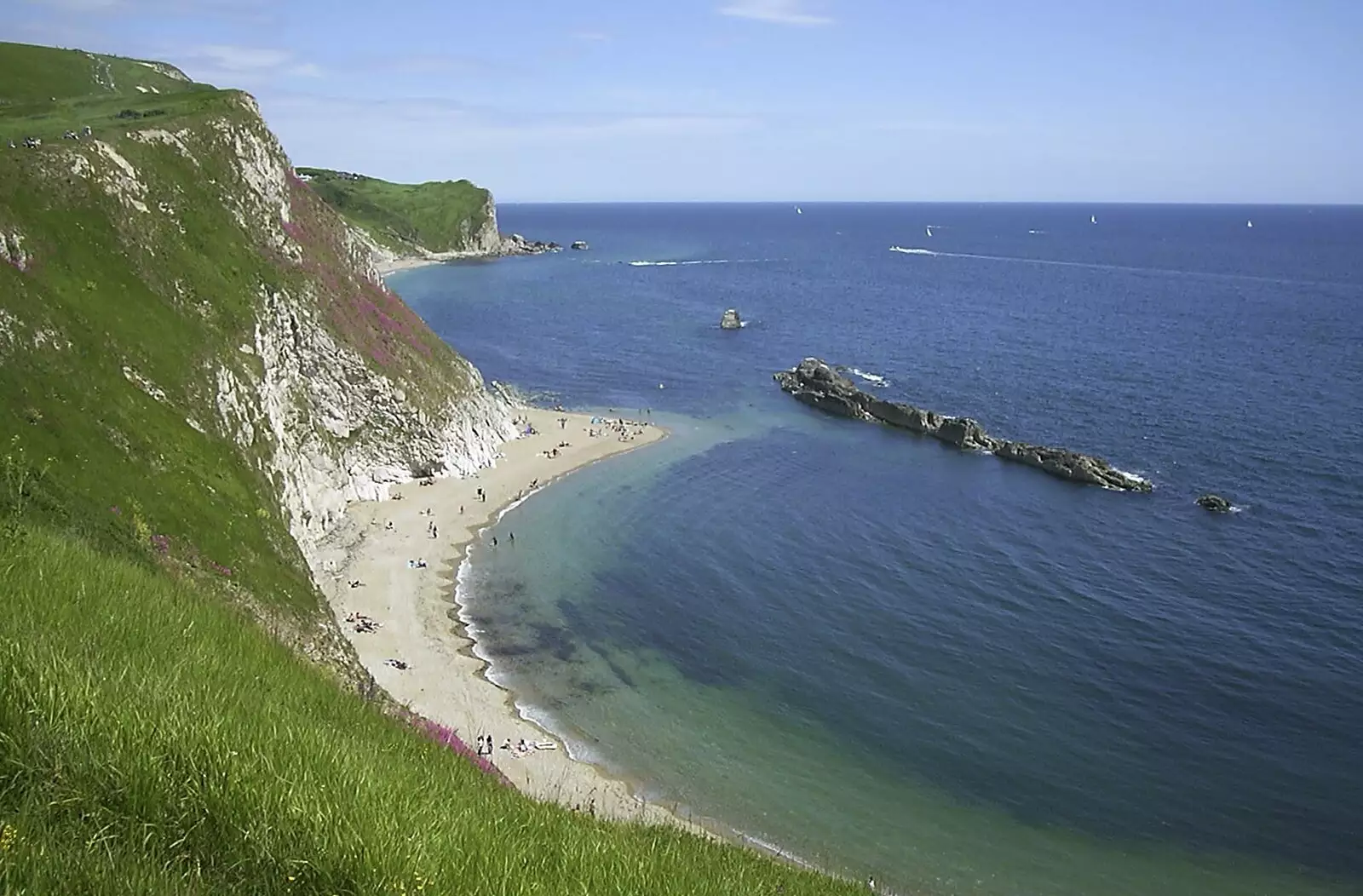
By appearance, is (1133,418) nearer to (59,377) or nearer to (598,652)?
(598,652)

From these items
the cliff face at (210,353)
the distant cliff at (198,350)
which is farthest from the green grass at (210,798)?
the cliff face at (210,353)

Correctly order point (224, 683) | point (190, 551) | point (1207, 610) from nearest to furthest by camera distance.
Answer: point (224, 683) < point (190, 551) < point (1207, 610)

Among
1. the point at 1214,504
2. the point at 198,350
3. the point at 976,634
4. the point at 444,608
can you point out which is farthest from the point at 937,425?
the point at 198,350

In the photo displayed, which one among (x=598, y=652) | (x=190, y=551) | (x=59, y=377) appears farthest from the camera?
(x=598, y=652)

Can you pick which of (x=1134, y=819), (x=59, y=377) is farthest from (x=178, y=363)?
(x=1134, y=819)

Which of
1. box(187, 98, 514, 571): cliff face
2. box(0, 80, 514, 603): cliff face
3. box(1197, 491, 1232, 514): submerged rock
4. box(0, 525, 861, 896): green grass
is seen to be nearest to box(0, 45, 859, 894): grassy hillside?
box(0, 525, 861, 896): green grass

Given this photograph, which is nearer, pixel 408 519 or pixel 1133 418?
pixel 408 519

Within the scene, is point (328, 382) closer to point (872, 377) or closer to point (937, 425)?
point (937, 425)
